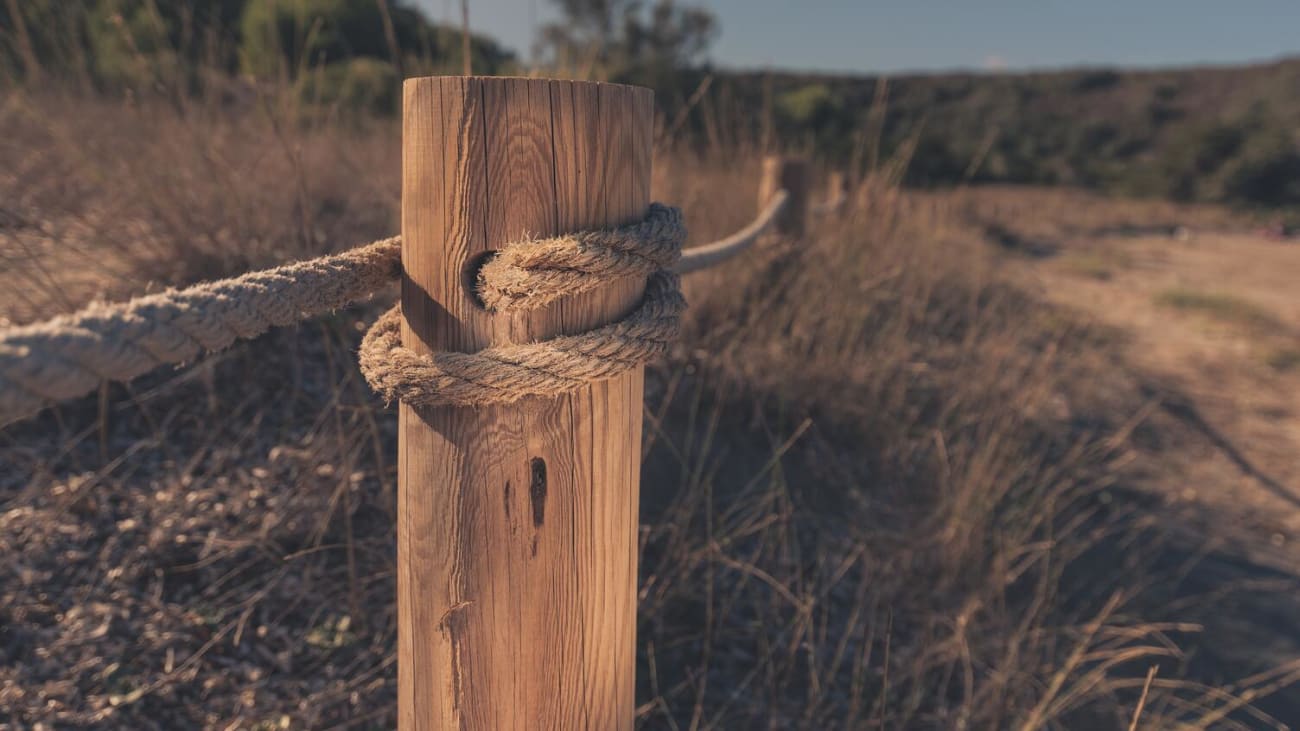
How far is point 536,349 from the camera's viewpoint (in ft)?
2.91

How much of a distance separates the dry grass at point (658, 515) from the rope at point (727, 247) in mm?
262

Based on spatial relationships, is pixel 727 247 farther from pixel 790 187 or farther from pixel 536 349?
pixel 790 187

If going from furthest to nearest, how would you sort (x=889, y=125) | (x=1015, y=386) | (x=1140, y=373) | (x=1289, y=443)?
(x=889, y=125) → (x=1140, y=373) → (x=1289, y=443) → (x=1015, y=386)

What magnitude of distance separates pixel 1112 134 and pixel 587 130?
32645 millimetres

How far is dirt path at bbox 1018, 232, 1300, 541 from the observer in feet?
14.2

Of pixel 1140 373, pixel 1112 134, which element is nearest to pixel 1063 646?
pixel 1140 373

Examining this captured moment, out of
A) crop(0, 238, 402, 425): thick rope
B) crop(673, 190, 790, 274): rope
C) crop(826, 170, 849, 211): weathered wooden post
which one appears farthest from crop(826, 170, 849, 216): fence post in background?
crop(0, 238, 402, 425): thick rope

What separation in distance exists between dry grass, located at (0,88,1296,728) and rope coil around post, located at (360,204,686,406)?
1.20 m

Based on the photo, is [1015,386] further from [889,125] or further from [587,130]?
[889,125]

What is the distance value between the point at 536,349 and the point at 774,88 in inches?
1088

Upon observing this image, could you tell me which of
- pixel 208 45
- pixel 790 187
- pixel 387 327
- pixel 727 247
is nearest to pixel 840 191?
pixel 790 187

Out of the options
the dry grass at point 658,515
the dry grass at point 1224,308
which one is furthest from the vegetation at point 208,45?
the dry grass at point 1224,308

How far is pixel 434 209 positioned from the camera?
90 centimetres

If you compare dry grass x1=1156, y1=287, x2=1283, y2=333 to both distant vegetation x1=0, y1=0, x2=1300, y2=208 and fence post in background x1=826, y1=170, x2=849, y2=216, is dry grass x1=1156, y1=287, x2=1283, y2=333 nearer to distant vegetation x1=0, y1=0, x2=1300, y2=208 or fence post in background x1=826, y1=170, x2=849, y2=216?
distant vegetation x1=0, y1=0, x2=1300, y2=208
